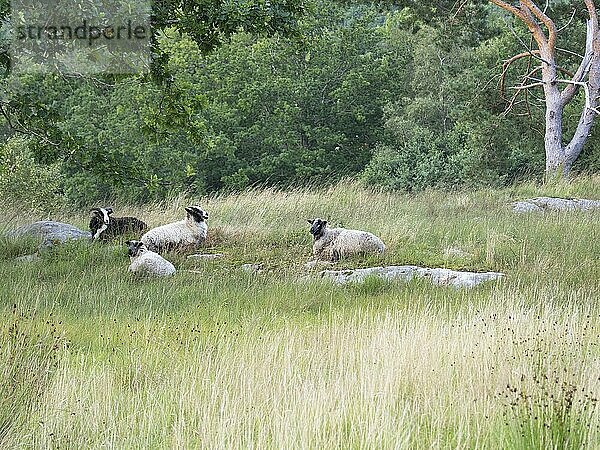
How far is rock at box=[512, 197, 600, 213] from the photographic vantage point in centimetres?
1673

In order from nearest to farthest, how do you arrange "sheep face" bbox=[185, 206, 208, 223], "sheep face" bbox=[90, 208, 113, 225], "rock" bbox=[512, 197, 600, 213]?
"sheep face" bbox=[185, 206, 208, 223] → "sheep face" bbox=[90, 208, 113, 225] → "rock" bbox=[512, 197, 600, 213]

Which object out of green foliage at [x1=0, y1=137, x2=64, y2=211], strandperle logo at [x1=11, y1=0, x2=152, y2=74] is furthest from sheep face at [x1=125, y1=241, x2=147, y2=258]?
green foliage at [x1=0, y1=137, x2=64, y2=211]

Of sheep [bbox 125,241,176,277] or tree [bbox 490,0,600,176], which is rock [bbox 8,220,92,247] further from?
tree [bbox 490,0,600,176]

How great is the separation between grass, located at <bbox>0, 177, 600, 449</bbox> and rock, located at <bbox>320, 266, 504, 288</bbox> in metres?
0.32

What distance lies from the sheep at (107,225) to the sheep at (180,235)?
3.59 ft

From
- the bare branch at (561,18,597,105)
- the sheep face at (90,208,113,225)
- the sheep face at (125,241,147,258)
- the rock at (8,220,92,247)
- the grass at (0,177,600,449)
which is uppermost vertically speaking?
the bare branch at (561,18,597,105)

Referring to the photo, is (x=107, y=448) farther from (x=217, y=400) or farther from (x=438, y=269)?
(x=438, y=269)

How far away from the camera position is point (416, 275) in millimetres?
9945

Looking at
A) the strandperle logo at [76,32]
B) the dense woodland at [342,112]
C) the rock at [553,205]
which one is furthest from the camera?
the dense woodland at [342,112]

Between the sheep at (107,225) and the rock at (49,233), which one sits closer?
the rock at (49,233)

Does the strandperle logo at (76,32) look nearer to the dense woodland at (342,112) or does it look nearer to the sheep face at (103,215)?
the sheep face at (103,215)

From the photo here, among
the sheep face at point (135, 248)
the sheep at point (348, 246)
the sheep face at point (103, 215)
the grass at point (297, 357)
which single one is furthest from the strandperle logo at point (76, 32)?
the sheep at point (348, 246)

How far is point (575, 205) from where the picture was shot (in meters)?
17.2

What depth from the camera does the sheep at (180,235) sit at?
12.9m
